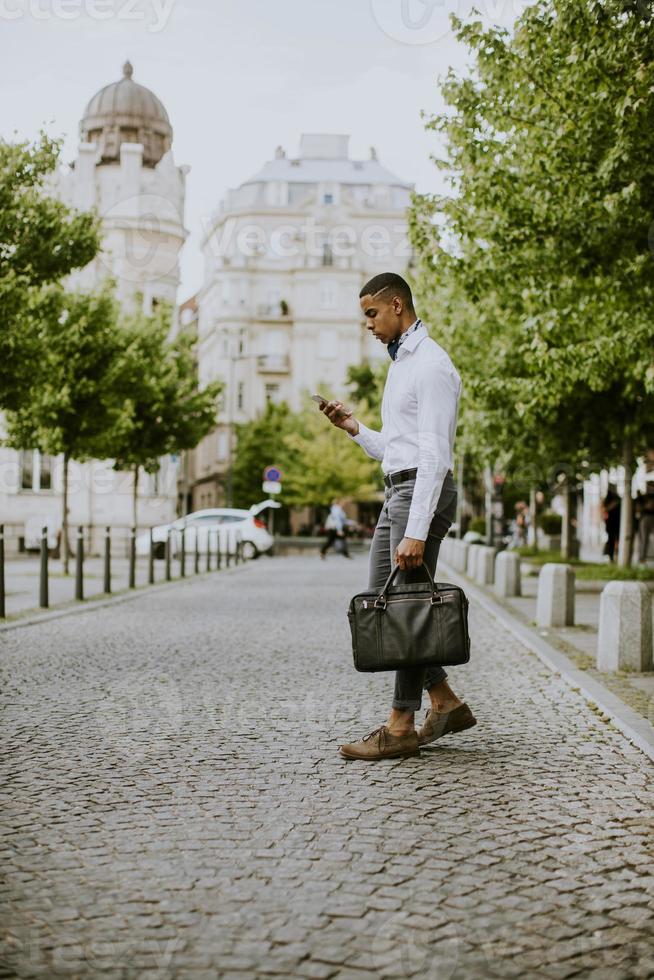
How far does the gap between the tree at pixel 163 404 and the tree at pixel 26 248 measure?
47.3 feet

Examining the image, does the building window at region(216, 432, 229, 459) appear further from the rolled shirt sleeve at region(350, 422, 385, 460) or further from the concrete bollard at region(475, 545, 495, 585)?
the rolled shirt sleeve at region(350, 422, 385, 460)

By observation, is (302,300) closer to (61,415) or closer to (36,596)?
(61,415)

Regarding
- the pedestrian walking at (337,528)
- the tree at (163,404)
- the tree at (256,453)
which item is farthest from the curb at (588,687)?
the tree at (256,453)

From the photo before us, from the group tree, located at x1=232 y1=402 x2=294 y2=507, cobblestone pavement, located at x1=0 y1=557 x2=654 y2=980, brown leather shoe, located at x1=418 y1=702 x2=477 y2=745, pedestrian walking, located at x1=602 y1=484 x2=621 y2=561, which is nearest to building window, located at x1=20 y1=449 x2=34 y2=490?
tree, located at x1=232 y1=402 x2=294 y2=507

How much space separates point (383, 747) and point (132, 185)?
49493 millimetres

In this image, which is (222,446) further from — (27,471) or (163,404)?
(163,404)

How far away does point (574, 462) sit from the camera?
2794cm

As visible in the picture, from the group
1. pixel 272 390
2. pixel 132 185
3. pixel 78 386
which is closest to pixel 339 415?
pixel 78 386

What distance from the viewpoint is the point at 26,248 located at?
1886 centimetres

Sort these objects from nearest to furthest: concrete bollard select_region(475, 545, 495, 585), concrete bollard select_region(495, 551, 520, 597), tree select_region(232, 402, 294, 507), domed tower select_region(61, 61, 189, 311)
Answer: concrete bollard select_region(495, 551, 520, 597)
concrete bollard select_region(475, 545, 495, 585)
domed tower select_region(61, 61, 189, 311)
tree select_region(232, 402, 294, 507)

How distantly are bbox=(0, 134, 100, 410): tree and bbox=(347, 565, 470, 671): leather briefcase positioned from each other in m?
13.0

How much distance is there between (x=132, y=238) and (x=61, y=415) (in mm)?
28971

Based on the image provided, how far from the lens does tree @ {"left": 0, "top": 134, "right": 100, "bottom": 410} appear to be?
59.4 ft

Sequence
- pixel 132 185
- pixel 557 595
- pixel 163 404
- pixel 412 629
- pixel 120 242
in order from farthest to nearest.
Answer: pixel 132 185 → pixel 120 242 → pixel 163 404 → pixel 557 595 → pixel 412 629
